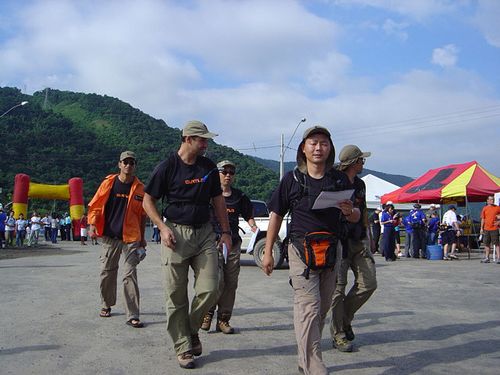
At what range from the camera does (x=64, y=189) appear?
3238 cm

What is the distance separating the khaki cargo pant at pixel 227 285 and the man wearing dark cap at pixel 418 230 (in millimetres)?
12641

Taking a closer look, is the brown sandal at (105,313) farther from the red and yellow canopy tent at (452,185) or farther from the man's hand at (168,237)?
the red and yellow canopy tent at (452,185)

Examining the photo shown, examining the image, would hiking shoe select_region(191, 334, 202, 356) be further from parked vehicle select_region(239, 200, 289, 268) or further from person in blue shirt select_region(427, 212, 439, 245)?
person in blue shirt select_region(427, 212, 439, 245)

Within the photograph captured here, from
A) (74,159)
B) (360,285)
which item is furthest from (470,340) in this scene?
(74,159)

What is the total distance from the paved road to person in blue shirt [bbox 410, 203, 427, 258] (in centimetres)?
778

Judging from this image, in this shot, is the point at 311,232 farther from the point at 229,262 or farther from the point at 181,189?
the point at 229,262

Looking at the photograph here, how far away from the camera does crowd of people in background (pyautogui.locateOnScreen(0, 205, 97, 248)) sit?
24.0m

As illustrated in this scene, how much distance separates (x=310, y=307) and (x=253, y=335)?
191cm

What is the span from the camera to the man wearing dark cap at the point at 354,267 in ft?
17.1

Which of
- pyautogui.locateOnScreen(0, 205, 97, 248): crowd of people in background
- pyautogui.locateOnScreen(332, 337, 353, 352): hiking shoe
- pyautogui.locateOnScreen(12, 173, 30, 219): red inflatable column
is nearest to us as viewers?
pyautogui.locateOnScreen(332, 337, 353, 352): hiking shoe

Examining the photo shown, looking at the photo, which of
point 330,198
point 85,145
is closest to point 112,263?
point 330,198

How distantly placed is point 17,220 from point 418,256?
18531 mm

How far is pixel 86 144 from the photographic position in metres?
72.3

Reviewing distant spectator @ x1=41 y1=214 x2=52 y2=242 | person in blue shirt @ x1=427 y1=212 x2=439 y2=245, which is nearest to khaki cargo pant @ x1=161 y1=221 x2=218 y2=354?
person in blue shirt @ x1=427 y1=212 x2=439 y2=245
